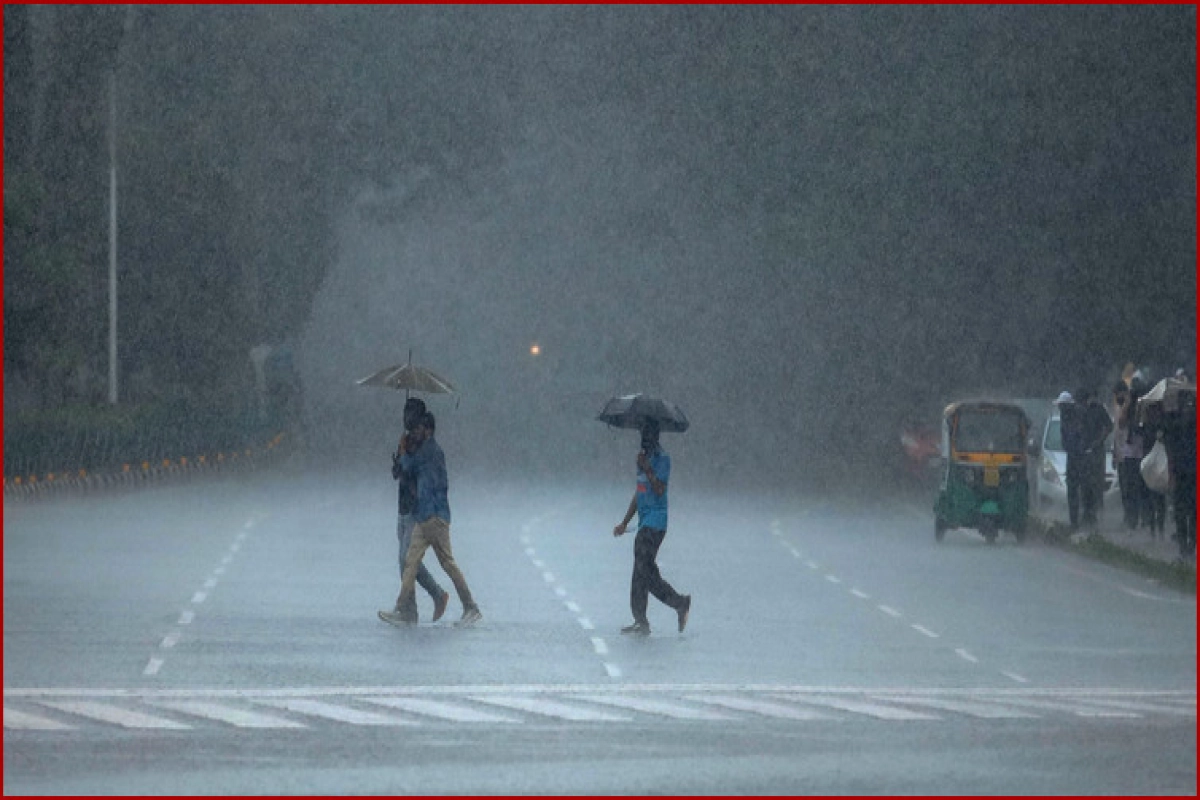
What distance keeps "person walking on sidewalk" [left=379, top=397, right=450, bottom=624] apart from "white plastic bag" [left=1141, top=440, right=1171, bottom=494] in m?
11.3

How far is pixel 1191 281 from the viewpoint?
49.6 m

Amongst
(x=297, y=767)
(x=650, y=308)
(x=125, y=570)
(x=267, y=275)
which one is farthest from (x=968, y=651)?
(x=650, y=308)

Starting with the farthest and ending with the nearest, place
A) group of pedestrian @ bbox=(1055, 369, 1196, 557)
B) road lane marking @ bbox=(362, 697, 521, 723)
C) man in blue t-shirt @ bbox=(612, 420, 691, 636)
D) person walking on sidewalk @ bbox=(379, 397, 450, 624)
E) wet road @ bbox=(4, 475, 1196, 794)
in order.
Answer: group of pedestrian @ bbox=(1055, 369, 1196, 557), person walking on sidewalk @ bbox=(379, 397, 450, 624), man in blue t-shirt @ bbox=(612, 420, 691, 636), road lane marking @ bbox=(362, 697, 521, 723), wet road @ bbox=(4, 475, 1196, 794)

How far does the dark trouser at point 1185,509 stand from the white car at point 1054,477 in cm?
944

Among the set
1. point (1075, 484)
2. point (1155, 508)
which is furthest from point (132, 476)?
point (1155, 508)

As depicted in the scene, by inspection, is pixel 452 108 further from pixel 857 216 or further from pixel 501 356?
pixel 501 356

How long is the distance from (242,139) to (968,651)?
2260 inches

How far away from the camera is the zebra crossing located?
587 inches

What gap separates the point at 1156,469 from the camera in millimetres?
31016

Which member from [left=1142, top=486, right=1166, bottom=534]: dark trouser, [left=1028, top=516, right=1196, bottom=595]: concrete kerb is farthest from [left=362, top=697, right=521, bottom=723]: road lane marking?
[left=1142, top=486, right=1166, bottom=534]: dark trouser

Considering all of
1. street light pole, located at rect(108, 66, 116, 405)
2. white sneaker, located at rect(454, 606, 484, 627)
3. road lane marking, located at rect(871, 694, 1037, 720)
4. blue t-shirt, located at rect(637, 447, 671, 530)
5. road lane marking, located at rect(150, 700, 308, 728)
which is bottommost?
road lane marking, located at rect(871, 694, 1037, 720)

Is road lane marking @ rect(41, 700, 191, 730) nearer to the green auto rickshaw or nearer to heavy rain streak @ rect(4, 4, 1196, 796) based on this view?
heavy rain streak @ rect(4, 4, 1196, 796)

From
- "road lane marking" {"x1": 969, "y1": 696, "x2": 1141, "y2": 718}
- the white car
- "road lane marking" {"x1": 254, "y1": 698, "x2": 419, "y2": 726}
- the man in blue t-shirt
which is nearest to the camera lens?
"road lane marking" {"x1": 254, "y1": 698, "x2": 419, "y2": 726}

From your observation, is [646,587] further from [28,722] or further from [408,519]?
[28,722]
